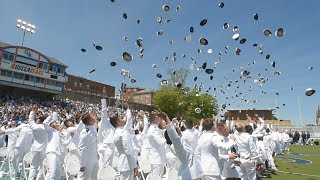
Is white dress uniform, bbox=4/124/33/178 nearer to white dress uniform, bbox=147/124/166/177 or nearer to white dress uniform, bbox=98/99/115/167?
white dress uniform, bbox=98/99/115/167

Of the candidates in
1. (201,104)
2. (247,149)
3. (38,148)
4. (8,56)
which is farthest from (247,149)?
(201,104)

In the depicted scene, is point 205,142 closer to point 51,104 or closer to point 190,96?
point 51,104

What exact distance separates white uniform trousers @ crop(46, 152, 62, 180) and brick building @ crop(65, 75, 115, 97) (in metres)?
76.6

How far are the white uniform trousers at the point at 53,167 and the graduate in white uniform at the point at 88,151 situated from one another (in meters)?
0.80

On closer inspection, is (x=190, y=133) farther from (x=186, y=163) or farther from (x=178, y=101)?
(x=178, y=101)

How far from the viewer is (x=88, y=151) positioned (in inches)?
312

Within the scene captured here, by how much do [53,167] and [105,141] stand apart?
237 centimetres

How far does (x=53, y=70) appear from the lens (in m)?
59.8

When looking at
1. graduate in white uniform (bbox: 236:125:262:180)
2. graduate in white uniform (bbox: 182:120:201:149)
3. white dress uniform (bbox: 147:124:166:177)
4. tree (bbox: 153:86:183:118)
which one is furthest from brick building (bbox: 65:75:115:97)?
white dress uniform (bbox: 147:124:166:177)

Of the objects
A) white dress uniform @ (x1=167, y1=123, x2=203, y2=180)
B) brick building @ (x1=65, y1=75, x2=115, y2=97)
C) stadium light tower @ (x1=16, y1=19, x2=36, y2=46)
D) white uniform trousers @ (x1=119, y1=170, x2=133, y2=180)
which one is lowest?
white uniform trousers @ (x1=119, y1=170, x2=133, y2=180)

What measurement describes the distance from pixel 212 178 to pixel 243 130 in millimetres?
5060

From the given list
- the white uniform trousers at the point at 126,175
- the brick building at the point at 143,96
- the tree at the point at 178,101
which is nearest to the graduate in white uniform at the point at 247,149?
the white uniform trousers at the point at 126,175

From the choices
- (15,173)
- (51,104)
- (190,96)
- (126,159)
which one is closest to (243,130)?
(126,159)

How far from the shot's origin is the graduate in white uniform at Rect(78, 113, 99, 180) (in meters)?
7.83
